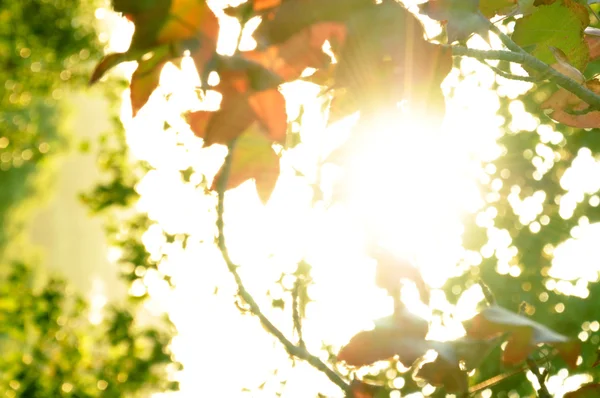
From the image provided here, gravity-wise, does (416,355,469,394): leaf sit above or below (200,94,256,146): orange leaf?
below

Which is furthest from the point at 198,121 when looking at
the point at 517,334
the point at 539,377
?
the point at 539,377

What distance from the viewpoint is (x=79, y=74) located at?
24.6 feet

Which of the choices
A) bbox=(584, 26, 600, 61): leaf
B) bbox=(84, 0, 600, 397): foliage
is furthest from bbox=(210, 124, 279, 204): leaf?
bbox=(584, 26, 600, 61): leaf

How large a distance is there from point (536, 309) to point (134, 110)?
2773 mm

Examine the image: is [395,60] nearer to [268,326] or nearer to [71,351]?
[268,326]

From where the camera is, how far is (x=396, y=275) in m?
0.65

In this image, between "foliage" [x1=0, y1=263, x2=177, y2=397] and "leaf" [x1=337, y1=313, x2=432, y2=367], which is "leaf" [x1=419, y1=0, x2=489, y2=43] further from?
"foliage" [x1=0, y1=263, x2=177, y2=397]

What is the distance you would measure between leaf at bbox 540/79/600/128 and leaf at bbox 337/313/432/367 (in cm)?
49

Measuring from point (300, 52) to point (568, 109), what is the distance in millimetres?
518

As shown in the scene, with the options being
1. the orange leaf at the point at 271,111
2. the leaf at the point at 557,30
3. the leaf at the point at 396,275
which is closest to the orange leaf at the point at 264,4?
the orange leaf at the point at 271,111

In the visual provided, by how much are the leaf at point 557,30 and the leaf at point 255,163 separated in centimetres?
43

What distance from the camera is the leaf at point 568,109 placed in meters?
0.91

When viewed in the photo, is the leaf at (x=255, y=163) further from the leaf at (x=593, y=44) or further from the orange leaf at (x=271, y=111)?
the leaf at (x=593, y=44)

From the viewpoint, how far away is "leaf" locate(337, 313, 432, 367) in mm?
634
